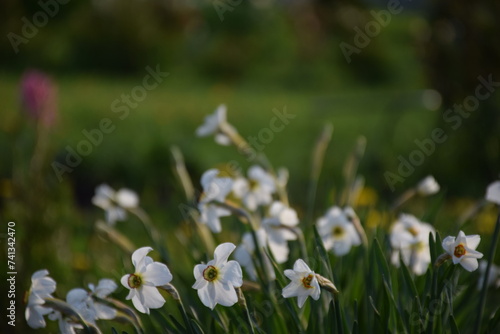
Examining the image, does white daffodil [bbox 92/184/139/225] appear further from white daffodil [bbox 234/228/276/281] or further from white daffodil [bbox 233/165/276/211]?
white daffodil [bbox 234/228/276/281]

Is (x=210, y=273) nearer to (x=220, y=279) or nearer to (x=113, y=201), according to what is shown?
A: (x=220, y=279)

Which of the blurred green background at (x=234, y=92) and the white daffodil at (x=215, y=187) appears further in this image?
the blurred green background at (x=234, y=92)

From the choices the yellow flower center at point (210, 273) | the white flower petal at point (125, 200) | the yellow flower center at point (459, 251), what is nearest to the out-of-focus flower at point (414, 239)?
the yellow flower center at point (459, 251)

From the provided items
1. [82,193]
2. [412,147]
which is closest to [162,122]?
[82,193]

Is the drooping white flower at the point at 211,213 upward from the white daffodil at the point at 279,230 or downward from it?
upward

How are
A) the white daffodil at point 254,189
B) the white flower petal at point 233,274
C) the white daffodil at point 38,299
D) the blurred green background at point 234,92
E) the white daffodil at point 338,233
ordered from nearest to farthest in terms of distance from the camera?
the white flower petal at point 233,274 → the white daffodil at point 38,299 → the white daffodil at point 338,233 → the white daffodil at point 254,189 → the blurred green background at point 234,92

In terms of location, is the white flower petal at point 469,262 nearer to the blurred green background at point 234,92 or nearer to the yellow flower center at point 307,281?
the yellow flower center at point 307,281

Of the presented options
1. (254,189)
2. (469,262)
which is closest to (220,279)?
(469,262)
